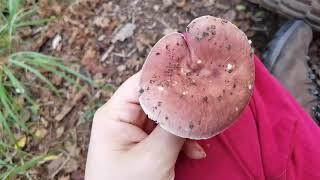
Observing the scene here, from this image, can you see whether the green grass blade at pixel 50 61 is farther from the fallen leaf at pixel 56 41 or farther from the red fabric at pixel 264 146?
the red fabric at pixel 264 146

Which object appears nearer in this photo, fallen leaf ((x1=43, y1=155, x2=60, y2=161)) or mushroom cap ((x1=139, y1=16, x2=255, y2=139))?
mushroom cap ((x1=139, y1=16, x2=255, y2=139))

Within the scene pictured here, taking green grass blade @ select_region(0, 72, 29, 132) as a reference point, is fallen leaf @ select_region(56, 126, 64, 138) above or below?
below

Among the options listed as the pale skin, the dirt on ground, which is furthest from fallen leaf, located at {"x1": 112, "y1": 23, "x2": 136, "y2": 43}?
the pale skin

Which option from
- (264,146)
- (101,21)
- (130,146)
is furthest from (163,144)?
(101,21)

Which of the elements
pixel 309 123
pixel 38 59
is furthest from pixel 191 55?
pixel 38 59

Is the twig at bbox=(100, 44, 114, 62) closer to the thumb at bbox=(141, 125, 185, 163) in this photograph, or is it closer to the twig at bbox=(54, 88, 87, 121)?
the twig at bbox=(54, 88, 87, 121)

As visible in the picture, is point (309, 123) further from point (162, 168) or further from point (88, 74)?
point (88, 74)

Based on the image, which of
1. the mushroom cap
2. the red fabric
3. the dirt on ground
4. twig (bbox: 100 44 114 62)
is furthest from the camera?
twig (bbox: 100 44 114 62)

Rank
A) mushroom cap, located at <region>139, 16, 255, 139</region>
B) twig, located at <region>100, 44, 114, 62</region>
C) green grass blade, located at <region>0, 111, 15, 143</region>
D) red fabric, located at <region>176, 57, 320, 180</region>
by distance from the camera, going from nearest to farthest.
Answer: mushroom cap, located at <region>139, 16, 255, 139</region> → red fabric, located at <region>176, 57, 320, 180</region> → green grass blade, located at <region>0, 111, 15, 143</region> → twig, located at <region>100, 44, 114, 62</region>

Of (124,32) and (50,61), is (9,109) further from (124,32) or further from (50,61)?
(124,32)
